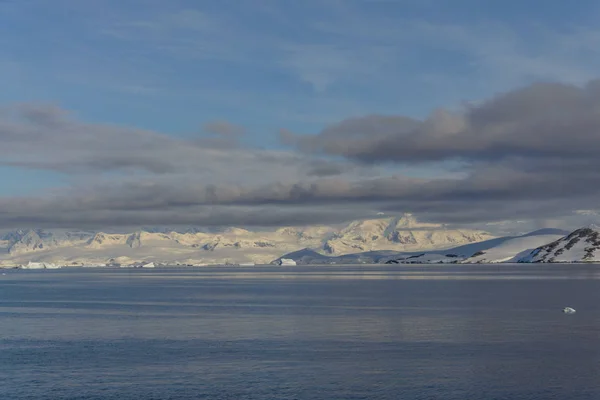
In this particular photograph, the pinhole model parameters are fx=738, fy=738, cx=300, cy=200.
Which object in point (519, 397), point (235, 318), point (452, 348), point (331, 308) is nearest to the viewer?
point (519, 397)

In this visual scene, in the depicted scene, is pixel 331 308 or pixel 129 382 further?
pixel 331 308

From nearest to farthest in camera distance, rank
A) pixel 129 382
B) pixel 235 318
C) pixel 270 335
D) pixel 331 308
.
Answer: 1. pixel 129 382
2. pixel 270 335
3. pixel 235 318
4. pixel 331 308

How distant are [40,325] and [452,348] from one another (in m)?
58.5

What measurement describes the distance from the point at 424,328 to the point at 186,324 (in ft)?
107

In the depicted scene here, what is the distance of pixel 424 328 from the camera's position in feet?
301

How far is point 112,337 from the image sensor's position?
8744cm

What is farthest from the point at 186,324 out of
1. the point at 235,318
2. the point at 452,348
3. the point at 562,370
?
Answer: the point at 562,370

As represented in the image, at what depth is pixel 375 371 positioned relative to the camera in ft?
203

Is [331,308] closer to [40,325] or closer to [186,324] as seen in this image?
[186,324]

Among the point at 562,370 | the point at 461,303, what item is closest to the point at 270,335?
the point at 562,370

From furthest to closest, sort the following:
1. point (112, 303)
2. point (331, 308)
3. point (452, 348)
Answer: point (112, 303)
point (331, 308)
point (452, 348)

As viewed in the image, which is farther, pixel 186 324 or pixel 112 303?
pixel 112 303

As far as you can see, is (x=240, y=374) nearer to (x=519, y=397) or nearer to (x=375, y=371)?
(x=375, y=371)

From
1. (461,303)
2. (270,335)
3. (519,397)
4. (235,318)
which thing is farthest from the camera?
(461,303)
